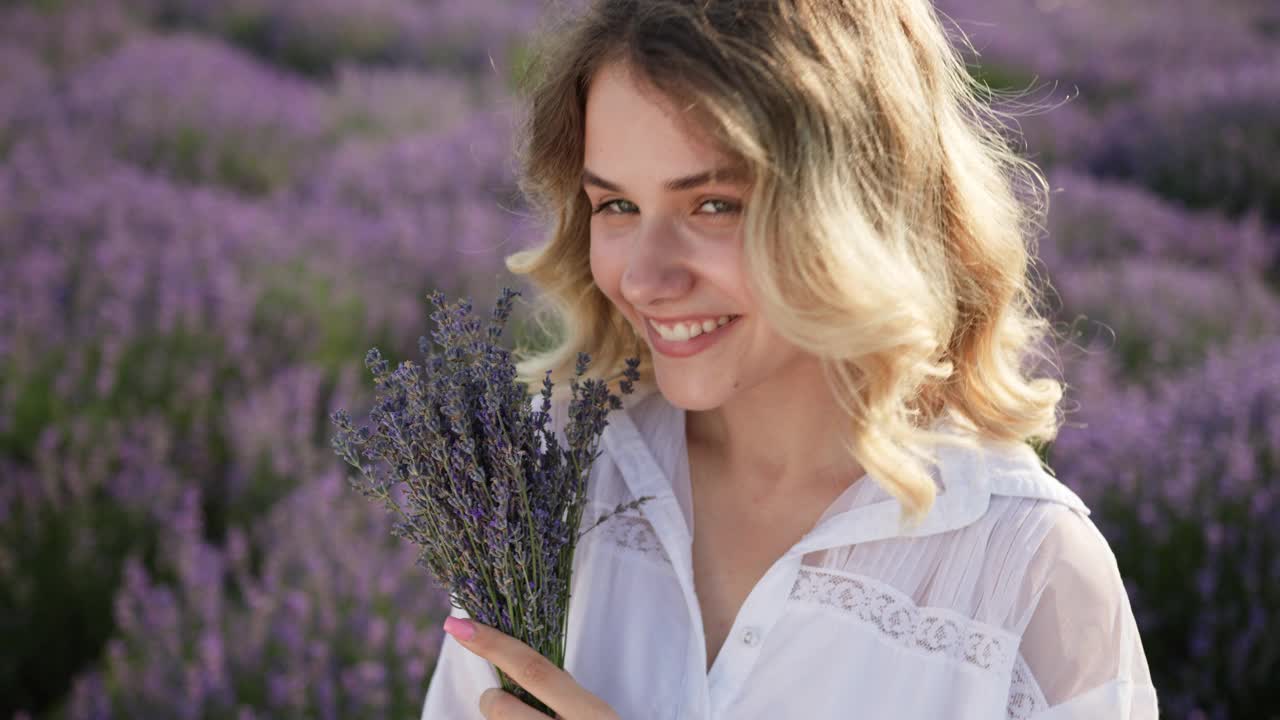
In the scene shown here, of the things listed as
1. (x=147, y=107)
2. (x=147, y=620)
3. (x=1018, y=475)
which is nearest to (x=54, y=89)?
(x=147, y=107)

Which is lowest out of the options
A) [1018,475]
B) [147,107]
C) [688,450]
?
[1018,475]

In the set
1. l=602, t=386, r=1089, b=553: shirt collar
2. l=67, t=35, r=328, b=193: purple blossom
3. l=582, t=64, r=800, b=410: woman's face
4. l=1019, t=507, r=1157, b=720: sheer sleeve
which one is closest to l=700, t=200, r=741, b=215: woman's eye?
l=582, t=64, r=800, b=410: woman's face

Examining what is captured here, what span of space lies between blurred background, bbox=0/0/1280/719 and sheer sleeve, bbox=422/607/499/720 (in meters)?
0.71

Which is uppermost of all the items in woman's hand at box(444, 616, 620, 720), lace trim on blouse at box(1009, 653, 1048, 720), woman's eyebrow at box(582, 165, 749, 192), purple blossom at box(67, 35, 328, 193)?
purple blossom at box(67, 35, 328, 193)

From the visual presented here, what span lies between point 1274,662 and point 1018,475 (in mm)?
1544

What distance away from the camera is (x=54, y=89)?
5.71 meters

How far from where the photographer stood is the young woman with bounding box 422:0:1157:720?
4.82 feet

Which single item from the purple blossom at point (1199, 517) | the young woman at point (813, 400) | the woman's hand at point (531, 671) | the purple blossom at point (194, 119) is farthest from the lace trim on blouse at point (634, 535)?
the purple blossom at point (194, 119)

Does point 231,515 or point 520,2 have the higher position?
point 520,2

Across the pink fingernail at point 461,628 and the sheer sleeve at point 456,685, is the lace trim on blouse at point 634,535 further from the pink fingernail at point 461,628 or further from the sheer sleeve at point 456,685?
the pink fingernail at point 461,628

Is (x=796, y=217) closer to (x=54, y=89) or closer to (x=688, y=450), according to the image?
(x=688, y=450)

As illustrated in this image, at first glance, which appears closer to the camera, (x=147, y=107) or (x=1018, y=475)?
(x=1018, y=475)

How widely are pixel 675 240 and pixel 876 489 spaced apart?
458 mm

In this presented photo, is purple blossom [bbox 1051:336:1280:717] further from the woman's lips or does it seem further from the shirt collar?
the woman's lips
